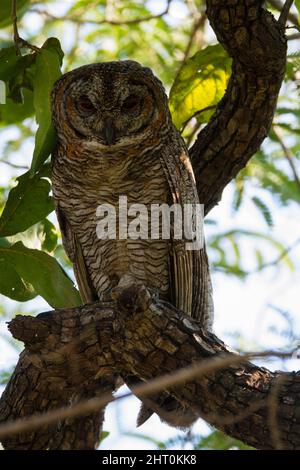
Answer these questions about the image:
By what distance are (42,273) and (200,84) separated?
1.55 m

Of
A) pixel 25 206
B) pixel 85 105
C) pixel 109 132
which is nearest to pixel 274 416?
pixel 25 206

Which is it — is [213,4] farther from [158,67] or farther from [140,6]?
[140,6]

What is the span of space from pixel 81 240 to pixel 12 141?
2.25 metres

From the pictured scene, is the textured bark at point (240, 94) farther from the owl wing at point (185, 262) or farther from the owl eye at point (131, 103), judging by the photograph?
the owl eye at point (131, 103)

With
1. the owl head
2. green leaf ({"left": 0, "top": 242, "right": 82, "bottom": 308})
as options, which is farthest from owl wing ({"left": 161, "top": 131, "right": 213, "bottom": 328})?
green leaf ({"left": 0, "top": 242, "right": 82, "bottom": 308})

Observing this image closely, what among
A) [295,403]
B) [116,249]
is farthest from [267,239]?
[295,403]

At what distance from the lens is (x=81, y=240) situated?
4469 millimetres

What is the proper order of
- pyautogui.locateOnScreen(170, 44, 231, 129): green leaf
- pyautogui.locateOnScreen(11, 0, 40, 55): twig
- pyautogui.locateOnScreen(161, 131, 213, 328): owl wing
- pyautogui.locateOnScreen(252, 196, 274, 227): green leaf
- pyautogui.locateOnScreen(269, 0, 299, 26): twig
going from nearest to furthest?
pyautogui.locateOnScreen(11, 0, 40, 55): twig
pyautogui.locateOnScreen(161, 131, 213, 328): owl wing
pyautogui.locateOnScreen(170, 44, 231, 129): green leaf
pyautogui.locateOnScreen(269, 0, 299, 26): twig
pyautogui.locateOnScreen(252, 196, 274, 227): green leaf

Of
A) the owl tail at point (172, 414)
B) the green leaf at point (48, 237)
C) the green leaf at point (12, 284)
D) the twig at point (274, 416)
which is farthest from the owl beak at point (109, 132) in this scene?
the twig at point (274, 416)

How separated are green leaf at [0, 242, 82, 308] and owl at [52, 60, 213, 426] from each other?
0.58m

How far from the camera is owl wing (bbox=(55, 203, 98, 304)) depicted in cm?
448

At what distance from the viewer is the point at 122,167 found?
4.34 metres

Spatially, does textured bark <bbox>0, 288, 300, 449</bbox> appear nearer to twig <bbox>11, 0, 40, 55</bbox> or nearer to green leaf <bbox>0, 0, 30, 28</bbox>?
twig <bbox>11, 0, 40, 55</bbox>

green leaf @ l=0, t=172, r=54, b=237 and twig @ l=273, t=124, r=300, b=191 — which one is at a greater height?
twig @ l=273, t=124, r=300, b=191
